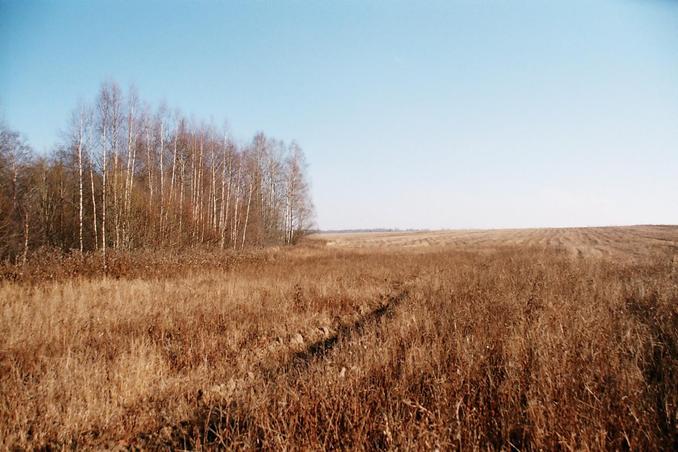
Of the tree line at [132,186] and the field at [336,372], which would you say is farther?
the tree line at [132,186]

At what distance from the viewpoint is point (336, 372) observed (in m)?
3.02

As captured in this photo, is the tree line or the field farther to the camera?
the tree line

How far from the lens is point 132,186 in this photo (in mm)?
17297

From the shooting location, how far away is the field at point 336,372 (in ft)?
7.44

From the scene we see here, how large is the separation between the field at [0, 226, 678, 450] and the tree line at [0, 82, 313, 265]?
24.9ft

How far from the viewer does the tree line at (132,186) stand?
15000mm

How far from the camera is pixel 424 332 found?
4.38m

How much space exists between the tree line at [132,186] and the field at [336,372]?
299 inches

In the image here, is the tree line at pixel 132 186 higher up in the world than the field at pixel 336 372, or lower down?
higher up

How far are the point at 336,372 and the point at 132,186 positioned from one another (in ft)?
64.0

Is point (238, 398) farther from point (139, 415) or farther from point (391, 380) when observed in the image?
point (391, 380)

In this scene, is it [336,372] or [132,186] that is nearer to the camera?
[336,372]

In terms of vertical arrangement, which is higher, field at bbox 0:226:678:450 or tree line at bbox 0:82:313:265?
tree line at bbox 0:82:313:265

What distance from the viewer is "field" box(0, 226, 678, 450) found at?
2268mm
